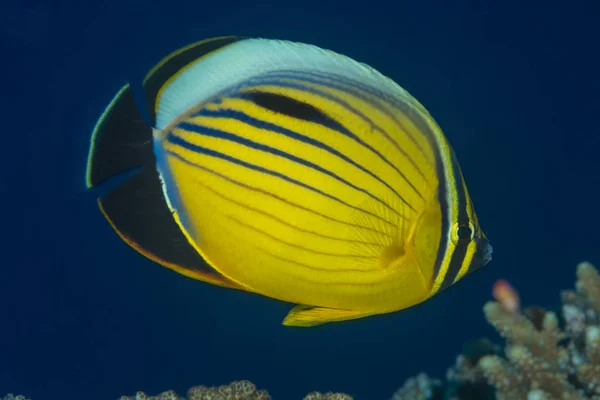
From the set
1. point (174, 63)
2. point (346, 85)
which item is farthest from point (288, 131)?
point (174, 63)

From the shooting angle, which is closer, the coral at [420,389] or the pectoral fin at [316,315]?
the pectoral fin at [316,315]

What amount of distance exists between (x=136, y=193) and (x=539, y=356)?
233 cm

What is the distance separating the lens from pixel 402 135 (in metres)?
1.13

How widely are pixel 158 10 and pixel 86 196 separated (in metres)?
8.72

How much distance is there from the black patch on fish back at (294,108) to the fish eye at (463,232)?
1.10ft

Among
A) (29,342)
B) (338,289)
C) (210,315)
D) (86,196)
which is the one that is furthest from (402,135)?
(29,342)

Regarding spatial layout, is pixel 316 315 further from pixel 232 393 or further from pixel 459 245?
pixel 232 393

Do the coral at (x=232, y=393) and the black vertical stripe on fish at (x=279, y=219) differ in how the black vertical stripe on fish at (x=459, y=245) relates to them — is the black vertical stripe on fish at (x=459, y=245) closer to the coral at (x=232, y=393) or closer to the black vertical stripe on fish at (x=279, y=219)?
the black vertical stripe on fish at (x=279, y=219)

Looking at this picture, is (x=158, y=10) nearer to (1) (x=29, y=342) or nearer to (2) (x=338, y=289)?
(1) (x=29, y=342)

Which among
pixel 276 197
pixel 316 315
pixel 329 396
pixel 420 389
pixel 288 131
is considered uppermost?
pixel 288 131

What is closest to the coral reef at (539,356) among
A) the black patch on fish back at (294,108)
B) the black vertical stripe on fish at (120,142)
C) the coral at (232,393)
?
the coral at (232,393)

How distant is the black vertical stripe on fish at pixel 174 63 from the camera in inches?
45.7

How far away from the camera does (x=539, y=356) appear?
262 centimetres

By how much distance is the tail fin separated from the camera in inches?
43.6
